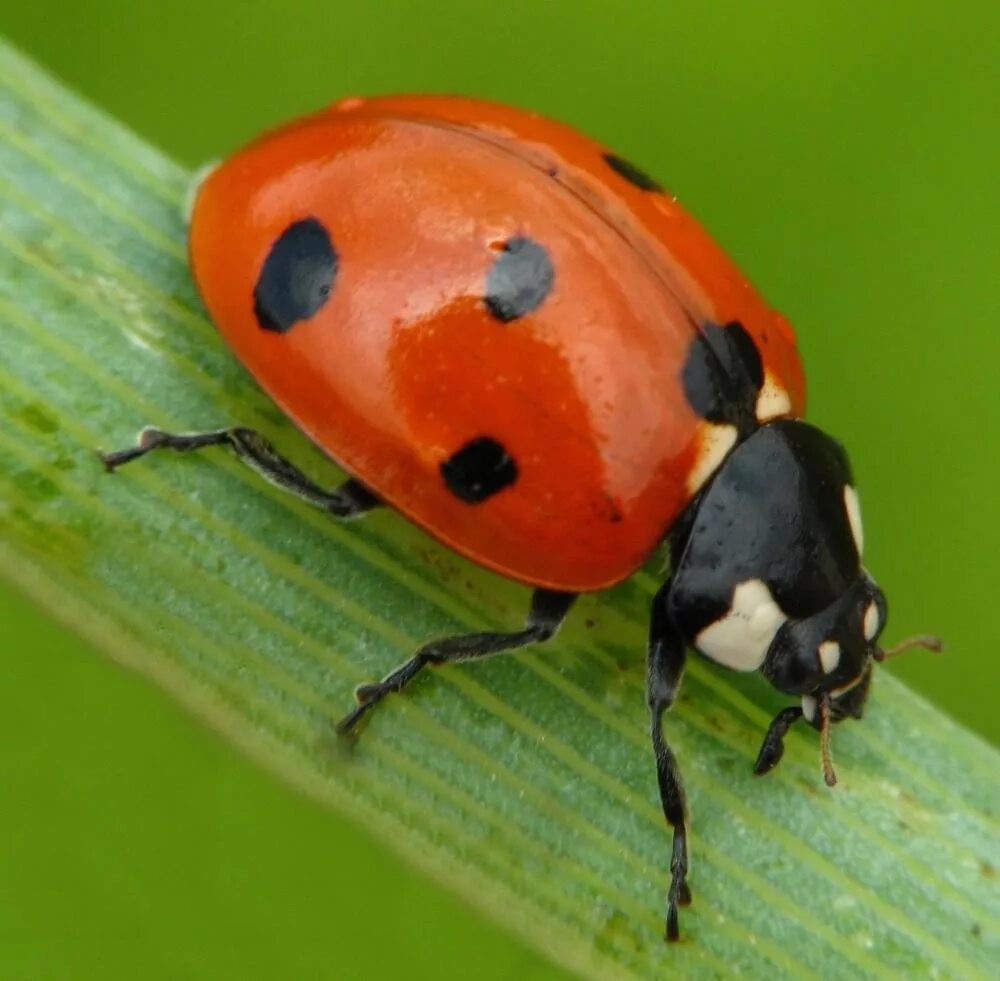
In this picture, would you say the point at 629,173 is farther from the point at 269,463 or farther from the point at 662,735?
the point at 662,735

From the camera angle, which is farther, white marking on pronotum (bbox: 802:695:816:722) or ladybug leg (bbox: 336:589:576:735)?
white marking on pronotum (bbox: 802:695:816:722)

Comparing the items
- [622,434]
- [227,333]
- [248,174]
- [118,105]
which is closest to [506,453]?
[622,434]

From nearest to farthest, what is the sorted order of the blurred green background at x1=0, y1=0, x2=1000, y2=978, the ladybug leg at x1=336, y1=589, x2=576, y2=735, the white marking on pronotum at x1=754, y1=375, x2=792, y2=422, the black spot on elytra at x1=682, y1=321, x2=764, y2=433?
the ladybug leg at x1=336, y1=589, x2=576, y2=735 < the black spot on elytra at x1=682, y1=321, x2=764, y2=433 < the white marking on pronotum at x1=754, y1=375, x2=792, y2=422 < the blurred green background at x1=0, y1=0, x2=1000, y2=978

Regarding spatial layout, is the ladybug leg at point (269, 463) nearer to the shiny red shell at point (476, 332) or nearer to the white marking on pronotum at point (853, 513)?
the shiny red shell at point (476, 332)

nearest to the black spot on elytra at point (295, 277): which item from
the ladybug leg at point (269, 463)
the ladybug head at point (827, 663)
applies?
the ladybug leg at point (269, 463)

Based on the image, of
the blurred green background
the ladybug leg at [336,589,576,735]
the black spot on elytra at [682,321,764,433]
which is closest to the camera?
the ladybug leg at [336,589,576,735]

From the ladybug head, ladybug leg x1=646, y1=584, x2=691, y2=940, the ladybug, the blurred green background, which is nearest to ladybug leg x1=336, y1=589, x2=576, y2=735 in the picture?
the ladybug

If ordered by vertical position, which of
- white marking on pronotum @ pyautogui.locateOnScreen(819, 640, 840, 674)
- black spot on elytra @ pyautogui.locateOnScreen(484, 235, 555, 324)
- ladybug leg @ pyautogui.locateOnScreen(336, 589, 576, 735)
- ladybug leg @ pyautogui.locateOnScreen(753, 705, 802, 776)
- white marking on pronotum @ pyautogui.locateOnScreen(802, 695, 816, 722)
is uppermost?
black spot on elytra @ pyautogui.locateOnScreen(484, 235, 555, 324)

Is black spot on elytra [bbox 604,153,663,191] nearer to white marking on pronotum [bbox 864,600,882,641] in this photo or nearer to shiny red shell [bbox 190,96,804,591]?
shiny red shell [bbox 190,96,804,591]
